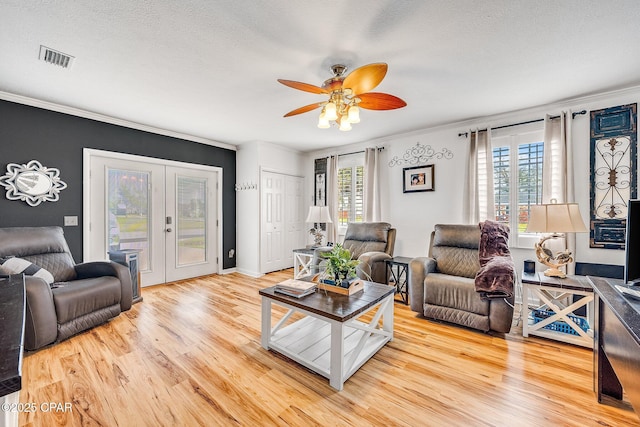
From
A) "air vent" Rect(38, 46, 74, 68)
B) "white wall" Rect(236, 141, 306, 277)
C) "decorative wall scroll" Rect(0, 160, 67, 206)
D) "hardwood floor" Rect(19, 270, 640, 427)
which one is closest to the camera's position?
→ "hardwood floor" Rect(19, 270, 640, 427)

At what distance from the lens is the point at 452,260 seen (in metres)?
3.21

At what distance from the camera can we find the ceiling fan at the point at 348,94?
190 centimetres

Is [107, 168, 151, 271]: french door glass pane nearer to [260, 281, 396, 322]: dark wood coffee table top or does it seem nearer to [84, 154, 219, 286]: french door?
[84, 154, 219, 286]: french door

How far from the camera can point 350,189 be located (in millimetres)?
5027

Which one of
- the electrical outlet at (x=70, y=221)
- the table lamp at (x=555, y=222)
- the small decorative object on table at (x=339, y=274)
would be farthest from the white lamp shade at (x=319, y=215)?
the electrical outlet at (x=70, y=221)

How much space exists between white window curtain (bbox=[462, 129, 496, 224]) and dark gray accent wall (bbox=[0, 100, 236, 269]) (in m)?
4.46

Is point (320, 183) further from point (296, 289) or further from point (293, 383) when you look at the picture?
point (293, 383)

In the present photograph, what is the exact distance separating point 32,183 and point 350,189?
4.25m

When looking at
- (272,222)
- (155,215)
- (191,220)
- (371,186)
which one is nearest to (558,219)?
(371,186)

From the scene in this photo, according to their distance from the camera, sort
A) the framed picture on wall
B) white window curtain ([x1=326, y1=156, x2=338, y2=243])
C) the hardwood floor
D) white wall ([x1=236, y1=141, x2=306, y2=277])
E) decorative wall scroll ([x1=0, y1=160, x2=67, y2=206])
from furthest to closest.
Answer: white window curtain ([x1=326, y1=156, x2=338, y2=243])
white wall ([x1=236, y1=141, x2=306, y2=277])
the framed picture on wall
decorative wall scroll ([x1=0, y1=160, x2=67, y2=206])
the hardwood floor

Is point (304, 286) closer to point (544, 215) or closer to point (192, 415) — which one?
point (192, 415)

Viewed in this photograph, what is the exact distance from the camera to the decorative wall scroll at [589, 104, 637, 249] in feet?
9.18

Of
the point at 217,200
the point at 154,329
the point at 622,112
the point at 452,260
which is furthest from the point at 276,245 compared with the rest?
the point at 622,112

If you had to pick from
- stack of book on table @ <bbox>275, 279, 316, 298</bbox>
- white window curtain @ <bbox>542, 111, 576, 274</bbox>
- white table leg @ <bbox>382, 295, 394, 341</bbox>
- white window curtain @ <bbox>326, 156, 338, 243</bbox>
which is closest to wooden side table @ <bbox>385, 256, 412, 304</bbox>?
white table leg @ <bbox>382, 295, 394, 341</bbox>
